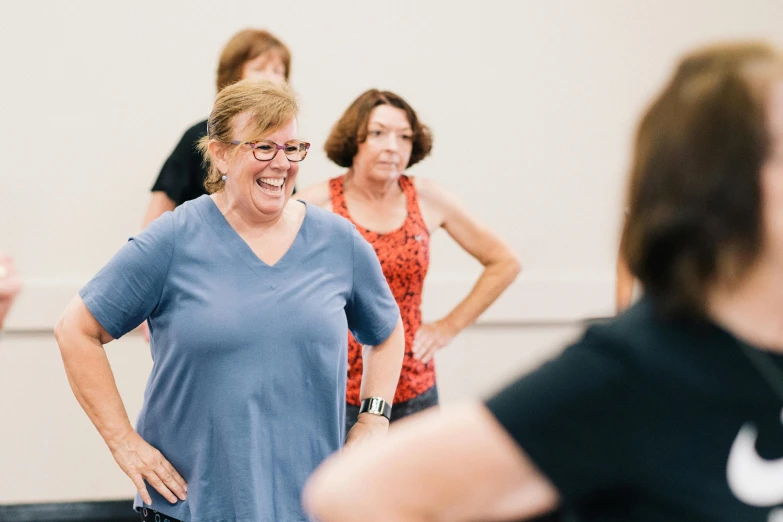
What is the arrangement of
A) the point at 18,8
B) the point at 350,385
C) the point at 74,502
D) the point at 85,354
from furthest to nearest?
the point at 74,502, the point at 18,8, the point at 350,385, the point at 85,354

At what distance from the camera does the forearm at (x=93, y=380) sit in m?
1.66

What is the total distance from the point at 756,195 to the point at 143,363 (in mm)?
2935

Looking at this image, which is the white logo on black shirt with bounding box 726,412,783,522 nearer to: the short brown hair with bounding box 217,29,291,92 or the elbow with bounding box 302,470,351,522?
the elbow with bounding box 302,470,351,522

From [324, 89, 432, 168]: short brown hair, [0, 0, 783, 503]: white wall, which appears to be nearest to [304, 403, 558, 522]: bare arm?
[324, 89, 432, 168]: short brown hair

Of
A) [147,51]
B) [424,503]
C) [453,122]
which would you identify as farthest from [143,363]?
[424,503]

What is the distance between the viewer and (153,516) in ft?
5.69

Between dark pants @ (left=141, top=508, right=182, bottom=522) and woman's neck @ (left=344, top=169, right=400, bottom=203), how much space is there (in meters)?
1.15

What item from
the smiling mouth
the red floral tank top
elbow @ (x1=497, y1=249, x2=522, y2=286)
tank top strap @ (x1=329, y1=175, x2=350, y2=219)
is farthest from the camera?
elbow @ (x1=497, y1=249, x2=522, y2=286)

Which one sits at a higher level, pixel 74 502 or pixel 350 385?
pixel 350 385

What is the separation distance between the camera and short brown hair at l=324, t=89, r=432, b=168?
8.77 ft

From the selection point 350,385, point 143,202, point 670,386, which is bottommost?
point 350,385

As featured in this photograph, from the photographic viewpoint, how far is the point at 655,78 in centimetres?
384

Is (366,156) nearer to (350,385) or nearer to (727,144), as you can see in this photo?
(350,385)

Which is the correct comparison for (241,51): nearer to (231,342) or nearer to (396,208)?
(396,208)
